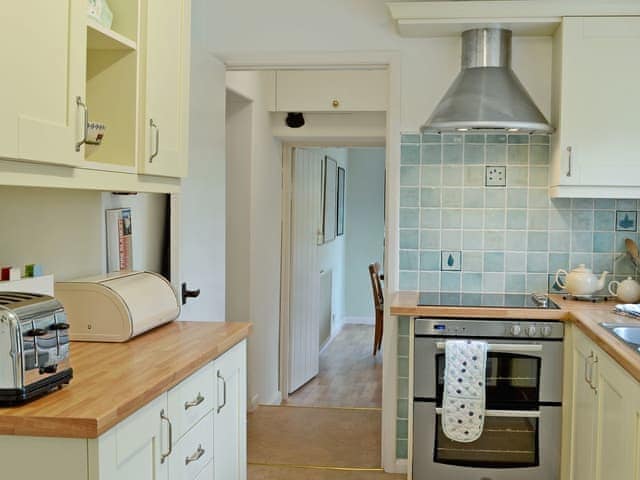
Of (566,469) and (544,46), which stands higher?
(544,46)

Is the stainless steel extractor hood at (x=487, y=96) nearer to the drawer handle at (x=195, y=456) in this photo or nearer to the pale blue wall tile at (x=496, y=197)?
the pale blue wall tile at (x=496, y=197)

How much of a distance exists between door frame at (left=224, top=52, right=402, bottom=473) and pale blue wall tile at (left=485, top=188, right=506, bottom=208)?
1.44 ft

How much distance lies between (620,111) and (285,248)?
2.87 meters

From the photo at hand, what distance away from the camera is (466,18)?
3523mm

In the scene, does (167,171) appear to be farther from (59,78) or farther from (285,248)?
(285,248)

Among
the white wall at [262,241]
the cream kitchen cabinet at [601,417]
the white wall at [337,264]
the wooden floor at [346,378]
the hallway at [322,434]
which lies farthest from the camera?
the white wall at [337,264]

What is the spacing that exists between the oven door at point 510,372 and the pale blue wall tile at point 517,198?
76cm

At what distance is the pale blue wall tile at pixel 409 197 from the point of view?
3.87 meters

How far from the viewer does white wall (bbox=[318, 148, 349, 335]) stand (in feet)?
25.5

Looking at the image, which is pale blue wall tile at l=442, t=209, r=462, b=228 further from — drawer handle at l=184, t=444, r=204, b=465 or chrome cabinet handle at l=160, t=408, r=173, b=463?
chrome cabinet handle at l=160, t=408, r=173, b=463

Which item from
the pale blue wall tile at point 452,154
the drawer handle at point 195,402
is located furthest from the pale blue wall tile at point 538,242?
the drawer handle at point 195,402

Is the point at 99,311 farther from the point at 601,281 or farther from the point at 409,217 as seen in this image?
the point at 601,281

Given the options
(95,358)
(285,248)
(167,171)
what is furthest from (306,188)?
(95,358)

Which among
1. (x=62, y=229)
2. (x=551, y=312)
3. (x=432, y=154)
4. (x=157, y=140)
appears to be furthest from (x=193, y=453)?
(x=432, y=154)
